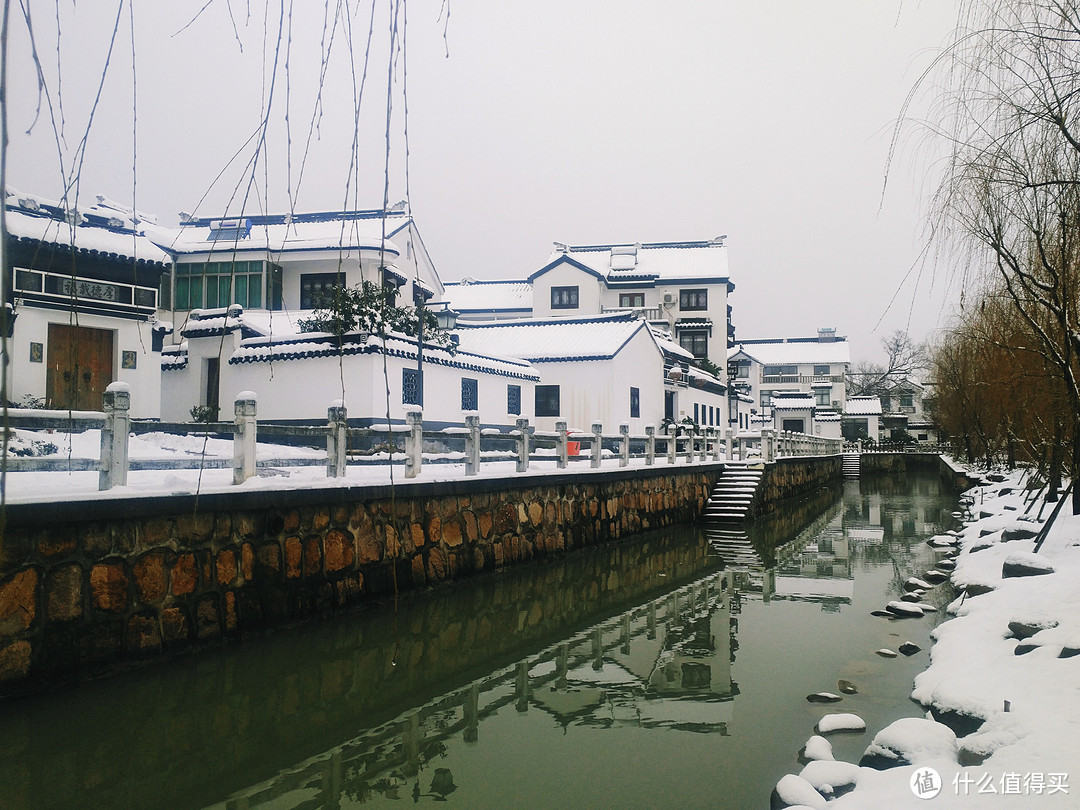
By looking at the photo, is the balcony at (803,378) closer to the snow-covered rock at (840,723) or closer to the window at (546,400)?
the window at (546,400)

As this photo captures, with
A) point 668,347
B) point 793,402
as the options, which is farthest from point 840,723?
point 793,402

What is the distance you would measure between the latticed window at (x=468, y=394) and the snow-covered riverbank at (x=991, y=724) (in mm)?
14200

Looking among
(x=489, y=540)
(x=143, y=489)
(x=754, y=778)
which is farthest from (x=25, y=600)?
(x=489, y=540)

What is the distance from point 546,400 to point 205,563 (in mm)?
20194

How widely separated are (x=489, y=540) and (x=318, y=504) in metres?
3.66

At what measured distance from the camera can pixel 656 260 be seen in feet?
149

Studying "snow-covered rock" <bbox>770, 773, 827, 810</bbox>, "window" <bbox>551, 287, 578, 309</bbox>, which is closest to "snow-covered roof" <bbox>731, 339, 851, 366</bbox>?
"window" <bbox>551, 287, 578, 309</bbox>

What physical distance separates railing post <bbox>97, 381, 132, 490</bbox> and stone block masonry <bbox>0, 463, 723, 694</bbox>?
0.37 meters

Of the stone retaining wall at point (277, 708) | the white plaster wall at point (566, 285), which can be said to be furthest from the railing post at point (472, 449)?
the white plaster wall at point (566, 285)

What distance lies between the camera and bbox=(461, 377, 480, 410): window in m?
20.4

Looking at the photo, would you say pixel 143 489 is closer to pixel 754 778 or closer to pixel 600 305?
pixel 754 778

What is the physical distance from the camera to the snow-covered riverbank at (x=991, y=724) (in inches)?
142

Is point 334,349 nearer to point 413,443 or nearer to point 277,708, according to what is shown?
point 413,443

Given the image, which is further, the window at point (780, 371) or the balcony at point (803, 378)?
the window at point (780, 371)
